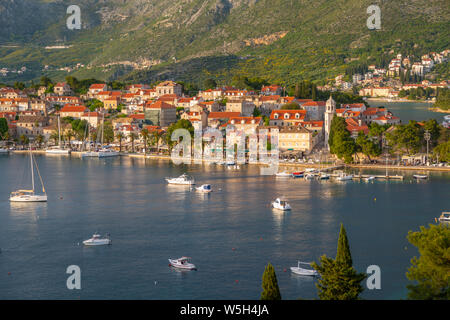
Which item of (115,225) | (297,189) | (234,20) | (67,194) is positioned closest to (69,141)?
(67,194)

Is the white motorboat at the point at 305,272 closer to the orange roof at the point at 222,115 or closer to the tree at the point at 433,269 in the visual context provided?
the tree at the point at 433,269

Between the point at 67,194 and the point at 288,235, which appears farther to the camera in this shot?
the point at 67,194

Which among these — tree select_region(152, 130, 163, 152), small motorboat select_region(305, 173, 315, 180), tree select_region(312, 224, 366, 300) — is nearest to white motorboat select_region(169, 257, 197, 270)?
tree select_region(312, 224, 366, 300)

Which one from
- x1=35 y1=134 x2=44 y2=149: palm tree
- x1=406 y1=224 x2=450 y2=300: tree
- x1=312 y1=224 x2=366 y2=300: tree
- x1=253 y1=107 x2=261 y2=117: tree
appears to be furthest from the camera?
x1=35 y1=134 x2=44 y2=149: palm tree

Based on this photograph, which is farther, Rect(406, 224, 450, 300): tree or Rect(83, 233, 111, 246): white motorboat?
Rect(83, 233, 111, 246): white motorboat

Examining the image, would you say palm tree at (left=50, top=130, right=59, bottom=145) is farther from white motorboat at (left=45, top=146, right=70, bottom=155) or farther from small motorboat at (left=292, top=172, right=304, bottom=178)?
small motorboat at (left=292, top=172, right=304, bottom=178)

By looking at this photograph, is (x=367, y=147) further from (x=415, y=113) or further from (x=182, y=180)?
(x=415, y=113)

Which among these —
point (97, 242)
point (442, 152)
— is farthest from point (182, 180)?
point (442, 152)

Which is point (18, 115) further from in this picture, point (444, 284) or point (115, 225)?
point (444, 284)
